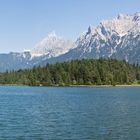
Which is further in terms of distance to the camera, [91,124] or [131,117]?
[131,117]

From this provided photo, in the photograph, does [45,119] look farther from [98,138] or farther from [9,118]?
[98,138]

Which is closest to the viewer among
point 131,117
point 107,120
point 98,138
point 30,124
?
point 98,138

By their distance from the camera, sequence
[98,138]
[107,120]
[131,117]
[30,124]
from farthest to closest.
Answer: [131,117] < [107,120] < [30,124] < [98,138]

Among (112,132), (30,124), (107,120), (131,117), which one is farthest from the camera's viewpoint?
(131,117)

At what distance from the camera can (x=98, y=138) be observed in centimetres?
6062

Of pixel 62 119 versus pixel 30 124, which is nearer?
pixel 30 124

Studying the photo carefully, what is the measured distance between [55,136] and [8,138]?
7177mm

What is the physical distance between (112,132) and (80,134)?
557cm

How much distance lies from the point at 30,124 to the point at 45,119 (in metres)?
9.03

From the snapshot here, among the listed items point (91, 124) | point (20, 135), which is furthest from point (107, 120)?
point (20, 135)

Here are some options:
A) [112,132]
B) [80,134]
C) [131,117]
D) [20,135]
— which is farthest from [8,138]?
→ [131,117]

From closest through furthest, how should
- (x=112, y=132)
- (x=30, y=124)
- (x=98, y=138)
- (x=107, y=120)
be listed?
(x=98, y=138), (x=112, y=132), (x=30, y=124), (x=107, y=120)

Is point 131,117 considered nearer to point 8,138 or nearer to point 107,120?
point 107,120

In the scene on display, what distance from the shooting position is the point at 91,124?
76.0 m
